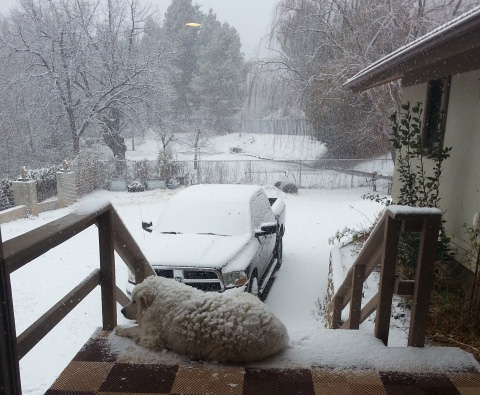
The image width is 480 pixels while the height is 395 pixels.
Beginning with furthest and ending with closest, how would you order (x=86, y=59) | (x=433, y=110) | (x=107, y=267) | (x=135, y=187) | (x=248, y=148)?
1. (x=248, y=148)
2. (x=86, y=59)
3. (x=135, y=187)
4. (x=433, y=110)
5. (x=107, y=267)

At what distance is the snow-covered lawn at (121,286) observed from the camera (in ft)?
7.39

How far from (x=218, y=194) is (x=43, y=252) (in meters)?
4.69

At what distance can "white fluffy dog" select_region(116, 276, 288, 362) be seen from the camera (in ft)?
6.46

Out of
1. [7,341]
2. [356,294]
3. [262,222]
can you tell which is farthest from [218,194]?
[7,341]

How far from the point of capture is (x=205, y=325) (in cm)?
203

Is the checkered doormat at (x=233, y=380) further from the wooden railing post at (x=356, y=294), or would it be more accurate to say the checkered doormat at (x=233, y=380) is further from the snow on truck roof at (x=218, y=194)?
the snow on truck roof at (x=218, y=194)

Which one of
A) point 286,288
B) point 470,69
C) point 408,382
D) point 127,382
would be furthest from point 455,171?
point 127,382

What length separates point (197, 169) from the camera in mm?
17250

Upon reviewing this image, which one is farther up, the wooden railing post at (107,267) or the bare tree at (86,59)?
the bare tree at (86,59)

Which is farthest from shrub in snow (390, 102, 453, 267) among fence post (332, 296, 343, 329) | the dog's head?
the dog's head

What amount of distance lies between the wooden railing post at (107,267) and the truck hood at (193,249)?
212 centimetres

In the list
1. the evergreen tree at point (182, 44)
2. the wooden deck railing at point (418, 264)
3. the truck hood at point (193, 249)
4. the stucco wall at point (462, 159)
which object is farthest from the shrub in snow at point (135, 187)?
the wooden deck railing at point (418, 264)

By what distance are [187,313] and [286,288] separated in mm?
4211

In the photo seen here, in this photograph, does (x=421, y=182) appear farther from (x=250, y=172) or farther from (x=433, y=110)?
(x=250, y=172)
